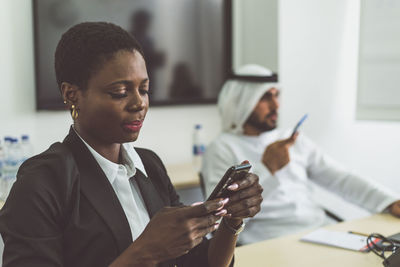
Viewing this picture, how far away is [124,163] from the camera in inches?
46.3

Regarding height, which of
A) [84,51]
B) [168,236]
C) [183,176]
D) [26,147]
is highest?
[84,51]

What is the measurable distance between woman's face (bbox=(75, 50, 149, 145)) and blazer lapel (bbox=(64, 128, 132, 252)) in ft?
0.18

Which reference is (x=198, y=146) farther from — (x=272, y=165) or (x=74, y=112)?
(x=74, y=112)

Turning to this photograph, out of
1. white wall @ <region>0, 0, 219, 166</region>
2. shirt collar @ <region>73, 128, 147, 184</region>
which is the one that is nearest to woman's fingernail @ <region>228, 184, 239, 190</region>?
shirt collar @ <region>73, 128, 147, 184</region>

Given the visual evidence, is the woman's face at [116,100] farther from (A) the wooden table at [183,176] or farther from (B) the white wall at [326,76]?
(B) the white wall at [326,76]

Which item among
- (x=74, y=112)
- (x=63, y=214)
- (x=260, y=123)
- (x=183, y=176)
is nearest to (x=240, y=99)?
(x=260, y=123)

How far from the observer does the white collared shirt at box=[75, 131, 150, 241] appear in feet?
3.61

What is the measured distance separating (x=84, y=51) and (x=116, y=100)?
5.1 inches

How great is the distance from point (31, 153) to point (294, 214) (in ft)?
4.87

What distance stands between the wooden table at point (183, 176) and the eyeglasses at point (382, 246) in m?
1.15

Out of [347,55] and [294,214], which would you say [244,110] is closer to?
[294,214]

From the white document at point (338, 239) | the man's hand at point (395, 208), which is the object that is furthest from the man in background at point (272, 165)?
the white document at point (338, 239)

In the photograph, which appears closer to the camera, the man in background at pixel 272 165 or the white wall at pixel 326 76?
the man in background at pixel 272 165

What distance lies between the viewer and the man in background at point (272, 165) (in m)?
2.21
